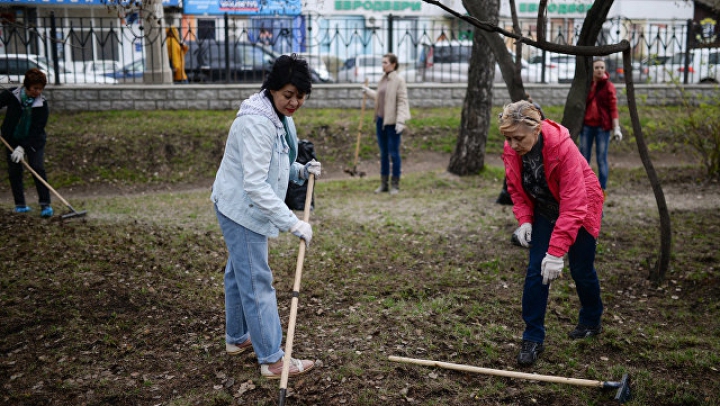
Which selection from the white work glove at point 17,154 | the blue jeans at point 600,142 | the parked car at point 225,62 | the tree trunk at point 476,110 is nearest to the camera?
the white work glove at point 17,154

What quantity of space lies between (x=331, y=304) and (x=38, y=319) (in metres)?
2.26

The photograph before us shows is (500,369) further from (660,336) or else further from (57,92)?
(57,92)

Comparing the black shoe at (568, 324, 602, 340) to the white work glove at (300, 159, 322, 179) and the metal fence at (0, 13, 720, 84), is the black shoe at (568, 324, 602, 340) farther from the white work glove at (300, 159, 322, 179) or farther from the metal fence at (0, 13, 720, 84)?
the metal fence at (0, 13, 720, 84)

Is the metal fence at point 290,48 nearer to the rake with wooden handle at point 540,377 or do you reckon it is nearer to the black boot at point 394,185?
the black boot at point 394,185

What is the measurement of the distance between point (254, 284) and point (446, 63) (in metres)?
13.7

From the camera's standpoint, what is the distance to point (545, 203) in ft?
13.4

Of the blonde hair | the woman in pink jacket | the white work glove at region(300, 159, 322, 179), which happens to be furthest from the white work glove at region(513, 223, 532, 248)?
the white work glove at region(300, 159, 322, 179)

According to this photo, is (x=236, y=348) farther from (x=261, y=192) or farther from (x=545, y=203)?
(x=545, y=203)

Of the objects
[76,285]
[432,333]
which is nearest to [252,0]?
[76,285]

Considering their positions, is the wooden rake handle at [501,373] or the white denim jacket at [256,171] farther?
the wooden rake handle at [501,373]

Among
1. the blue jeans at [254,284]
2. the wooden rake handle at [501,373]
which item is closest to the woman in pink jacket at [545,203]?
the wooden rake handle at [501,373]

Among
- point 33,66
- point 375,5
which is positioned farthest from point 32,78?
point 375,5

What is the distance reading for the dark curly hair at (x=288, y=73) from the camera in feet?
11.9

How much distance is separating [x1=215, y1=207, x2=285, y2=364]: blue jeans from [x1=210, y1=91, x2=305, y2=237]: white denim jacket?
85 mm
